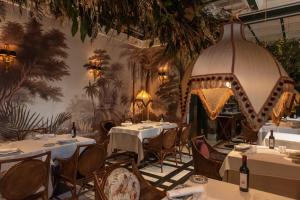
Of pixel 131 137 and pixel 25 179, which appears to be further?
pixel 131 137

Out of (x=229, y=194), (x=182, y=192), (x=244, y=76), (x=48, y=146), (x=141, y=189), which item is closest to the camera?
(x=244, y=76)

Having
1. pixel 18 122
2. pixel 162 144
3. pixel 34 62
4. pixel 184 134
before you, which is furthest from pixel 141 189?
pixel 34 62

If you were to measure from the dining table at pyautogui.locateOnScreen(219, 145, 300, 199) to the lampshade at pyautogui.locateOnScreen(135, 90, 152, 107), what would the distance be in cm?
401

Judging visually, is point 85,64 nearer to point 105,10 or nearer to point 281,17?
point 105,10

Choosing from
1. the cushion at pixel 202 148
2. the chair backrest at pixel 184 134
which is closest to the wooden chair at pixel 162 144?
the chair backrest at pixel 184 134

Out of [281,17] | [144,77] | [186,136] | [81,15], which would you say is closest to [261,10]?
[281,17]

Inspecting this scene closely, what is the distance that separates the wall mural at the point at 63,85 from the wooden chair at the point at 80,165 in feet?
5.08

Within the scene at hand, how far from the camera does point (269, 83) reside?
2.73ft

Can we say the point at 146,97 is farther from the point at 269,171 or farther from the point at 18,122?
the point at 269,171

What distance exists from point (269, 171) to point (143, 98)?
4469 millimetres

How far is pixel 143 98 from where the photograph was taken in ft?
21.9

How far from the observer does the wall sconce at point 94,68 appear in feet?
17.3

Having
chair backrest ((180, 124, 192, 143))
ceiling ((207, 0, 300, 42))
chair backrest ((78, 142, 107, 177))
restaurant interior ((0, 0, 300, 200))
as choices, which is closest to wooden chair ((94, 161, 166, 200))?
restaurant interior ((0, 0, 300, 200))

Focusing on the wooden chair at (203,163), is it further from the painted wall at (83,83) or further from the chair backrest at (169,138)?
the painted wall at (83,83)
